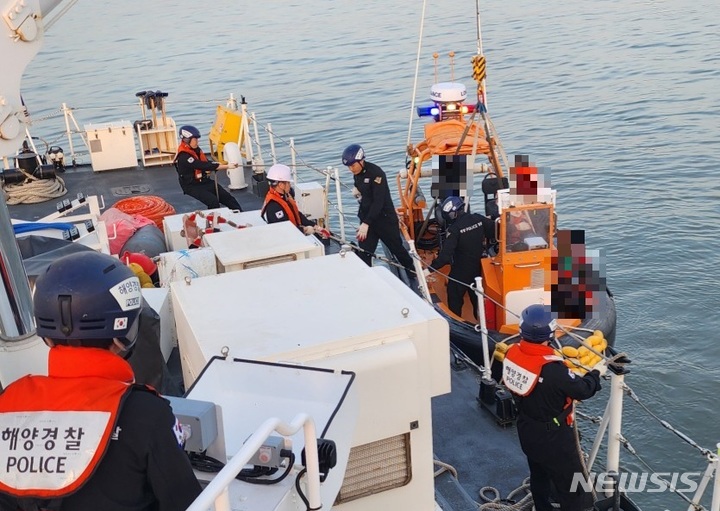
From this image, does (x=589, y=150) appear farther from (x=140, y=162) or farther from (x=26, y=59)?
(x=26, y=59)

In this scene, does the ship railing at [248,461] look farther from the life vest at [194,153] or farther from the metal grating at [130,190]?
the metal grating at [130,190]

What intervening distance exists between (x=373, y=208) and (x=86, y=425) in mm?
7075

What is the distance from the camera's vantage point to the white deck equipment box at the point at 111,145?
45.2ft

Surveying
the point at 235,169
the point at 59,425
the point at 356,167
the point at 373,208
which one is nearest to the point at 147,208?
the point at 356,167

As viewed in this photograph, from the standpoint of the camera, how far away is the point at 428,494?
3.54 meters

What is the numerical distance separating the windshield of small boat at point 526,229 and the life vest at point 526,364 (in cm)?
290

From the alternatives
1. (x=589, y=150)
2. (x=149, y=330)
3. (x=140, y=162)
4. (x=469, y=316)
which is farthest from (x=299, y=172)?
(x=149, y=330)

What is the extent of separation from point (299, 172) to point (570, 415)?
15215 mm

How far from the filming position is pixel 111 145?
45.6 ft

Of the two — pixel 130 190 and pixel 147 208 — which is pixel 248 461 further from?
pixel 130 190

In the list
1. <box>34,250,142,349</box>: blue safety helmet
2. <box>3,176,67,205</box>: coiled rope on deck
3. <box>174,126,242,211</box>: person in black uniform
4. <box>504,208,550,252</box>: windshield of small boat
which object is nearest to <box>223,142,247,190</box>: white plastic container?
<box>174,126,242,211</box>: person in black uniform

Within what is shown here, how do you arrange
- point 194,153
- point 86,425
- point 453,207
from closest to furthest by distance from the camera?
point 86,425 → point 453,207 → point 194,153

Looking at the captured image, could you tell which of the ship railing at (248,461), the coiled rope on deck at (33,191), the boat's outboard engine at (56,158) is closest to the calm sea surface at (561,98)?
the boat's outboard engine at (56,158)

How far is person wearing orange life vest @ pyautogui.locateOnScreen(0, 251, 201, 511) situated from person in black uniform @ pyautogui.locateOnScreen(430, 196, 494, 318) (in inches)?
237
